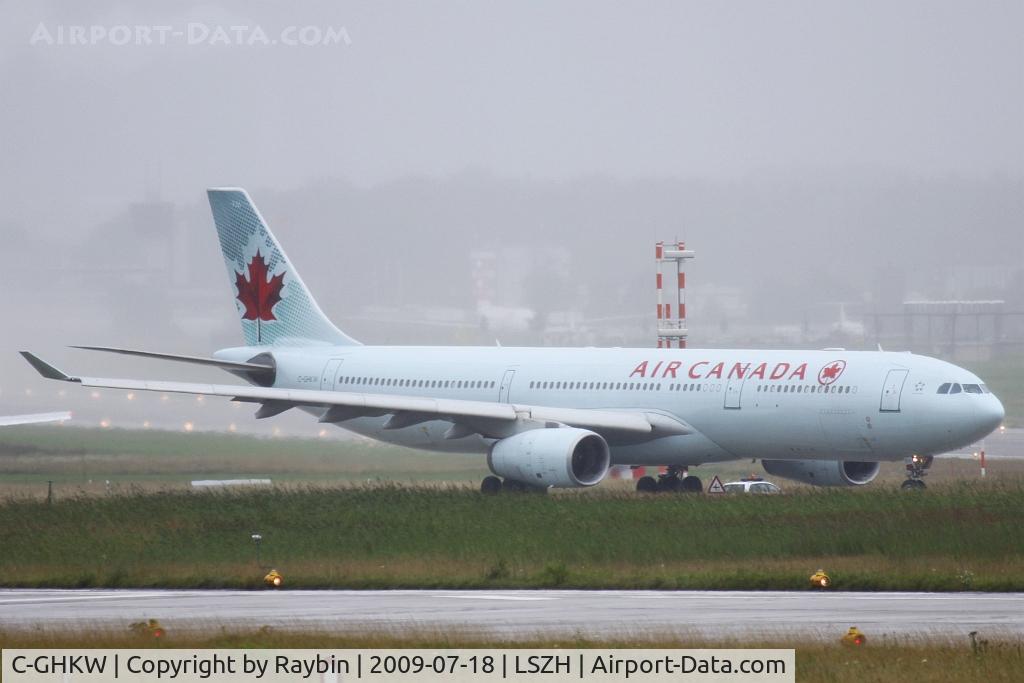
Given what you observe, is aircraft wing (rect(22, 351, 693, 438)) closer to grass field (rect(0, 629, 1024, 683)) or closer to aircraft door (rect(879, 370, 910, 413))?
aircraft door (rect(879, 370, 910, 413))

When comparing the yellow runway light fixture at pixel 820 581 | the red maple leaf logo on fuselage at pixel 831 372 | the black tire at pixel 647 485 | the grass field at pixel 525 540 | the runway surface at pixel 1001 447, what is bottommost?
the runway surface at pixel 1001 447

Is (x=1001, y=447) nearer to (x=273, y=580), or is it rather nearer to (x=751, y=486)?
(x=751, y=486)

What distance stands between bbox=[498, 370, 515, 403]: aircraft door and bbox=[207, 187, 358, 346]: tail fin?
21.1 ft

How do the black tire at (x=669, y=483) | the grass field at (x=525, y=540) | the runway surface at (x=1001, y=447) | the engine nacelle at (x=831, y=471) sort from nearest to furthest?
the grass field at (x=525, y=540), the black tire at (x=669, y=483), the engine nacelle at (x=831, y=471), the runway surface at (x=1001, y=447)

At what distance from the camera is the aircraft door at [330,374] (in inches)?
1740

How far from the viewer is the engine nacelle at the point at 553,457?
118ft

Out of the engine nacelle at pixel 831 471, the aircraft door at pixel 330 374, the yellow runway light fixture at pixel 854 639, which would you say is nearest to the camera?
the yellow runway light fixture at pixel 854 639

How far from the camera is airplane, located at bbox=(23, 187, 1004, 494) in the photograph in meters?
35.2

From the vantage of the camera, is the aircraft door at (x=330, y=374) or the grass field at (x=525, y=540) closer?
the grass field at (x=525, y=540)

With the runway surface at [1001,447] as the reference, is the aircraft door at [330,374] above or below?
above

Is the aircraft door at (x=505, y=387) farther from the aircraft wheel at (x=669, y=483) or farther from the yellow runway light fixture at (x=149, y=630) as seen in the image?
the yellow runway light fixture at (x=149, y=630)

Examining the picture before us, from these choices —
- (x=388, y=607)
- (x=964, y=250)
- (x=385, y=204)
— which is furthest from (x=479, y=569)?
(x=964, y=250)

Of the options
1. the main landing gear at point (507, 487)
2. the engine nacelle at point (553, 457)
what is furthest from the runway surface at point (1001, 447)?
the main landing gear at point (507, 487)

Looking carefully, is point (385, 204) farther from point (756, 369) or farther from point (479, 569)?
point (479, 569)
